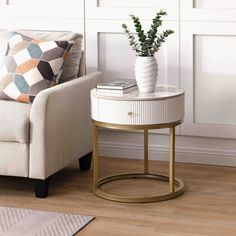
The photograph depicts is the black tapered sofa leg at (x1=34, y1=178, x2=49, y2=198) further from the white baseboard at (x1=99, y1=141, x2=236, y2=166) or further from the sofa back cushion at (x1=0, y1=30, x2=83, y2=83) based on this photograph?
the white baseboard at (x1=99, y1=141, x2=236, y2=166)

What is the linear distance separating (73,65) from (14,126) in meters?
0.70

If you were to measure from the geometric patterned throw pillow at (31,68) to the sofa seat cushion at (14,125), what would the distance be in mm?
267

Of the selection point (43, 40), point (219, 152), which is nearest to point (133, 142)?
point (219, 152)

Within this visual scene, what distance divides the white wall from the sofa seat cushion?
97 centimetres

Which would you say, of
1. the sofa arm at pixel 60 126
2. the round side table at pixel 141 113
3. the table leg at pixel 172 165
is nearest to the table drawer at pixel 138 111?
the round side table at pixel 141 113

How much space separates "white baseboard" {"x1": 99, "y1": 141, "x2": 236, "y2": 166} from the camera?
454 centimetres

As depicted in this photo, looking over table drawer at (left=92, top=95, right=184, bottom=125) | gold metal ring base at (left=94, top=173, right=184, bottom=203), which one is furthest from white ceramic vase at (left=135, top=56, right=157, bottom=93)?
gold metal ring base at (left=94, top=173, right=184, bottom=203)

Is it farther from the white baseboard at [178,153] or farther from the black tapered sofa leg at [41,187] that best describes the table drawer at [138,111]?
the white baseboard at [178,153]

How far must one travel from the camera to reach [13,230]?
3.48 metres

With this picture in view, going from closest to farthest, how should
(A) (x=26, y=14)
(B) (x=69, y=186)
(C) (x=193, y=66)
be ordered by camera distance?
1. (B) (x=69, y=186)
2. (C) (x=193, y=66)
3. (A) (x=26, y=14)

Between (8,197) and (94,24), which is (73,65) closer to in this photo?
(94,24)

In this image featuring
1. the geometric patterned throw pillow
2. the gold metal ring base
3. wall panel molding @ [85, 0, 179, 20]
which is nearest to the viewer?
the gold metal ring base

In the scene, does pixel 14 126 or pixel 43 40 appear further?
pixel 43 40

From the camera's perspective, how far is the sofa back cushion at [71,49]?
4.38 meters
